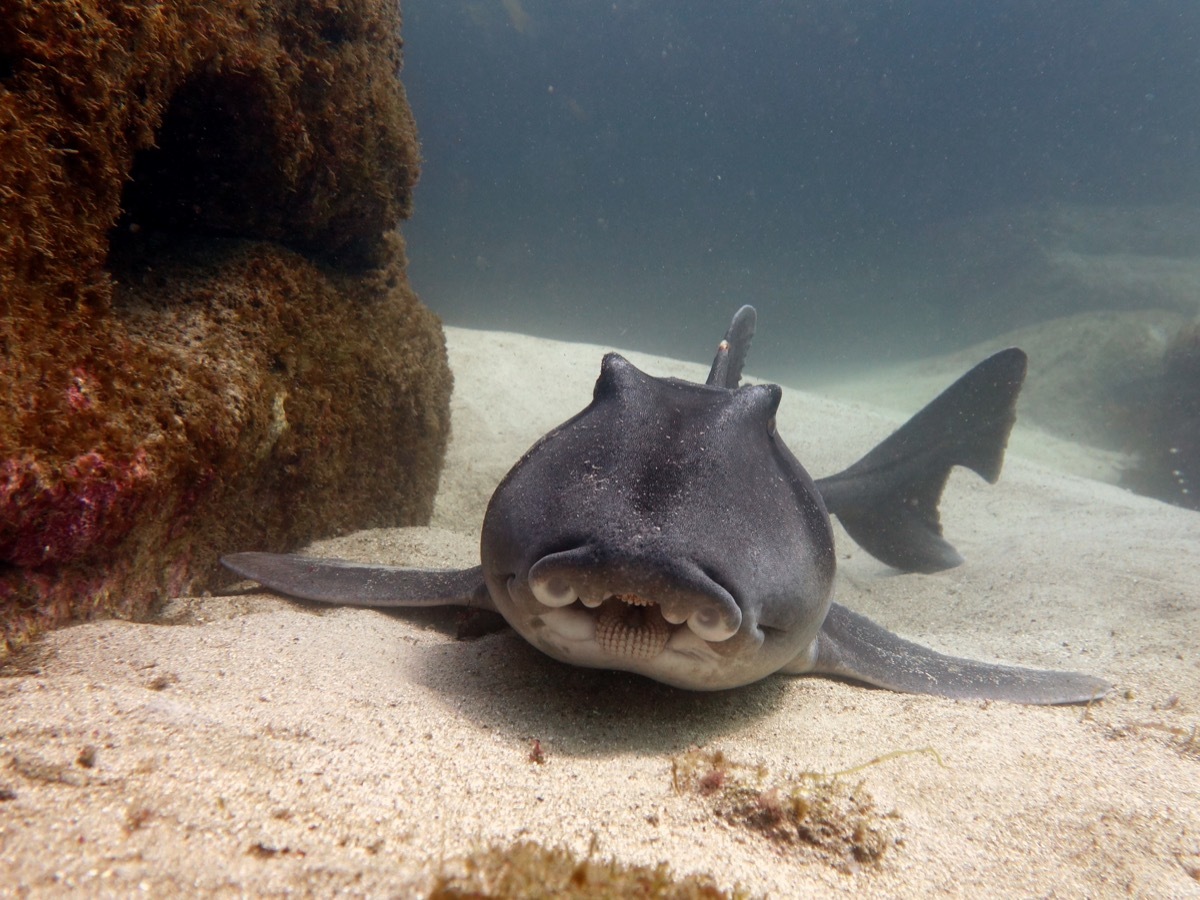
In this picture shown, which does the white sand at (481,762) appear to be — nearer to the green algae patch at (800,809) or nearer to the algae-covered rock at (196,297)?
the green algae patch at (800,809)

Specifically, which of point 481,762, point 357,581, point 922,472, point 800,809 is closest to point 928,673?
point 800,809

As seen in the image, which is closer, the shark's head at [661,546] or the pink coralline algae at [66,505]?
the shark's head at [661,546]

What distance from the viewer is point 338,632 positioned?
284 cm

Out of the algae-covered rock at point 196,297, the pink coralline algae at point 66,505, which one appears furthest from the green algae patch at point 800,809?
the algae-covered rock at point 196,297

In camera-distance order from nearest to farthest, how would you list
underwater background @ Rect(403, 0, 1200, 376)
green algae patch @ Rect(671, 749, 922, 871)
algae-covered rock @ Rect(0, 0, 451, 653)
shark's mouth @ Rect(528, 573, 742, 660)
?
green algae patch @ Rect(671, 749, 922, 871) → shark's mouth @ Rect(528, 573, 742, 660) → algae-covered rock @ Rect(0, 0, 451, 653) → underwater background @ Rect(403, 0, 1200, 376)

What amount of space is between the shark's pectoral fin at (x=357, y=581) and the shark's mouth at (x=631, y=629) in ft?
3.70

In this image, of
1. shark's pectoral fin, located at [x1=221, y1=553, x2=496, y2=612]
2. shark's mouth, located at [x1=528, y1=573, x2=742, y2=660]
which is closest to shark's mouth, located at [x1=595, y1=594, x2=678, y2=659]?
shark's mouth, located at [x1=528, y1=573, x2=742, y2=660]

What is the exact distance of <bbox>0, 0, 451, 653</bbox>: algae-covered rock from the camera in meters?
2.15

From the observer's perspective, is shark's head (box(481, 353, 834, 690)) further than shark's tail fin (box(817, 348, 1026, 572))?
No

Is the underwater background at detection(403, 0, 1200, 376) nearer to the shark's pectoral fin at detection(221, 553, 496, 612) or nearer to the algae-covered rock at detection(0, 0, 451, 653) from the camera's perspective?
the algae-covered rock at detection(0, 0, 451, 653)

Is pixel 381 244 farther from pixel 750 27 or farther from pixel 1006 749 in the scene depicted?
pixel 750 27

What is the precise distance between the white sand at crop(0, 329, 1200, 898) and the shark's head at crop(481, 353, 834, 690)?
39cm

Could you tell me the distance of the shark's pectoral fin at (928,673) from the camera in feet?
9.39

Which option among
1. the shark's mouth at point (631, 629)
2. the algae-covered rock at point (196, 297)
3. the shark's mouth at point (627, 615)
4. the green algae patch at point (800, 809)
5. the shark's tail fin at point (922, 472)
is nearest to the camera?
the green algae patch at point (800, 809)
